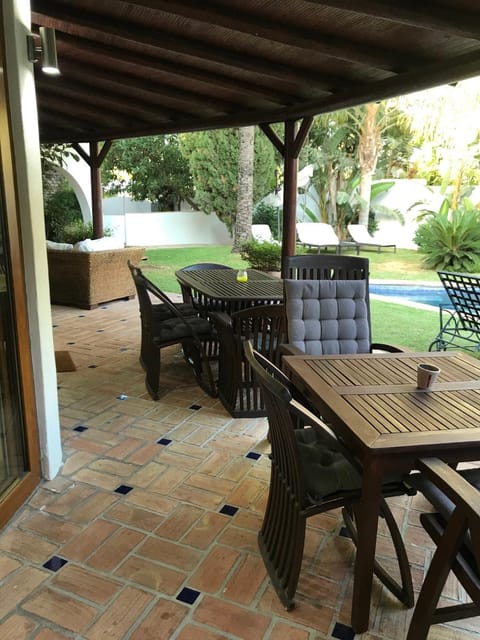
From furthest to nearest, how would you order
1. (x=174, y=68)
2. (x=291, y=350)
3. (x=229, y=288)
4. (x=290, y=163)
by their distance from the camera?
(x=290, y=163) → (x=174, y=68) → (x=229, y=288) → (x=291, y=350)

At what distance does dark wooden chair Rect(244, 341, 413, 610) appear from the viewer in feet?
5.83

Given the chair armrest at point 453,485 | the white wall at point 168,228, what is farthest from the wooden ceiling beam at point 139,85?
the white wall at point 168,228

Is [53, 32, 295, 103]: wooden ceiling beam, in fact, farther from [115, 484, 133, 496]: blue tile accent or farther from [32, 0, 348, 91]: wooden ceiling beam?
[115, 484, 133, 496]: blue tile accent

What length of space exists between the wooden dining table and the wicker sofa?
192 inches

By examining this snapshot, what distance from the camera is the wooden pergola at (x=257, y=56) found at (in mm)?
3223

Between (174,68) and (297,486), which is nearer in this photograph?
(297,486)

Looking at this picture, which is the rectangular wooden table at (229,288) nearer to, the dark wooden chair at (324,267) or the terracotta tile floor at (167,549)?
the dark wooden chair at (324,267)

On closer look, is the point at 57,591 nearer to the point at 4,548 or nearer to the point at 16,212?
the point at 4,548

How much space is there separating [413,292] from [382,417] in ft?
27.5

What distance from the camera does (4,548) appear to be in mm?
2199

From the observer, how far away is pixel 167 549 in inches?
87.3

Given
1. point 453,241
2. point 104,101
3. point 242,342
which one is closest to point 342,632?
point 242,342

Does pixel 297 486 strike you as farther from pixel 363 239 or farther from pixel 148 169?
pixel 148 169

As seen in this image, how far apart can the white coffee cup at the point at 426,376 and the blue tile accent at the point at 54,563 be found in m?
1.68
